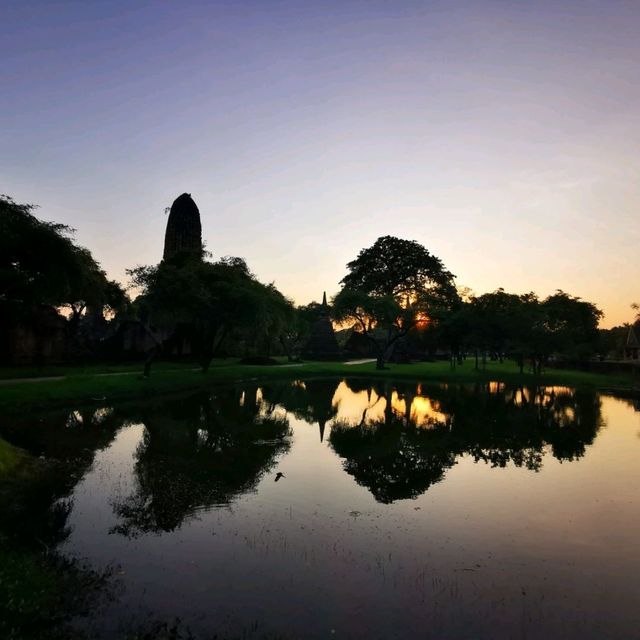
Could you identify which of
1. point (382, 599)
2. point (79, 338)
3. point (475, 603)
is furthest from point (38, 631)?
point (79, 338)

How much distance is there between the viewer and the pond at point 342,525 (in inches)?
270

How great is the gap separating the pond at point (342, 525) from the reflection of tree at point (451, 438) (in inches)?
5.9

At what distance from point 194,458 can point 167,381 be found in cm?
1929

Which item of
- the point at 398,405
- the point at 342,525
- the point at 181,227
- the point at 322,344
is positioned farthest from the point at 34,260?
the point at 322,344

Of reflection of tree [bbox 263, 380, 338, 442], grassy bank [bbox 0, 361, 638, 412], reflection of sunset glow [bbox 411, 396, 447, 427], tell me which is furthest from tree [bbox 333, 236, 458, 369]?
reflection of sunset glow [bbox 411, 396, 447, 427]

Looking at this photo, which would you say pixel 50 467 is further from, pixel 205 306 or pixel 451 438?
pixel 205 306

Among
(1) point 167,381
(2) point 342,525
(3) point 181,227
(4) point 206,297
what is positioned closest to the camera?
(2) point 342,525

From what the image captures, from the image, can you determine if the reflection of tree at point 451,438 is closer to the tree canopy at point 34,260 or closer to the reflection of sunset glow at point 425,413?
the reflection of sunset glow at point 425,413

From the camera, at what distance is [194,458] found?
51.3 ft

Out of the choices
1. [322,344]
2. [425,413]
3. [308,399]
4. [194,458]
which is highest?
[322,344]

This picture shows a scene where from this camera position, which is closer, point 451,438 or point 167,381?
point 451,438

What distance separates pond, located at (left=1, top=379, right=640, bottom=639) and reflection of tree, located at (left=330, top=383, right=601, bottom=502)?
0.15 metres

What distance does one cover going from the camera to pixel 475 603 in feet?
23.8

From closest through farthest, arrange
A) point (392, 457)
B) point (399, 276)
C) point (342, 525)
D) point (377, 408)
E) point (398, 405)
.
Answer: point (342, 525)
point (392, 457)
point (377, 408)
point (398, 405)
point (399, 276)
